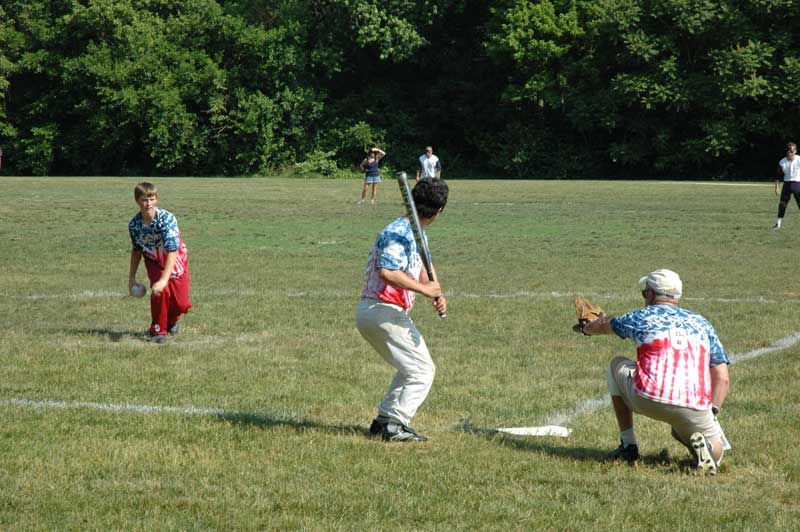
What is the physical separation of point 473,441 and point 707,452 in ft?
4.77

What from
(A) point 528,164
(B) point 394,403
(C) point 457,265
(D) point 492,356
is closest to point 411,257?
(B) point 394,403

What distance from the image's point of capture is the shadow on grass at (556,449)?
241 inches

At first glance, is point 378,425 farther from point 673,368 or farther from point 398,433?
point 673,368

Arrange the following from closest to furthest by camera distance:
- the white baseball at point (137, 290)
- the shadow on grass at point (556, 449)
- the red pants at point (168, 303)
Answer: the shadow on grass at point (556, 449) < the red pants at point (168, 303) < the white baseball at point (137, 290)

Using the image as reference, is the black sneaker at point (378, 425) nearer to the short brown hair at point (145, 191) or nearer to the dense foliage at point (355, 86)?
the short brown hair at point (145, 191)

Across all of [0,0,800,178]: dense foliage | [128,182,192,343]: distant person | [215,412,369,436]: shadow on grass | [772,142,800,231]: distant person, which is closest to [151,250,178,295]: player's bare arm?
[128,182,192,343]: distant person

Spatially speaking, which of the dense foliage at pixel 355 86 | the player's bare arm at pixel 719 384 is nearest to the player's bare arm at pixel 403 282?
the player's bare arm at pixel 719 384

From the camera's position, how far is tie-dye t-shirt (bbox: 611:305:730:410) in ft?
19.0

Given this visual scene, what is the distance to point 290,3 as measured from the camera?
62656mm

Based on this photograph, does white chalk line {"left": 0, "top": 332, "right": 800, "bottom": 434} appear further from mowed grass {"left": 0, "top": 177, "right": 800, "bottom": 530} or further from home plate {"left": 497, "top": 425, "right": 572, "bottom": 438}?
home plate {"left": 497, "top": 425, "right": 572, "bottom": 438}

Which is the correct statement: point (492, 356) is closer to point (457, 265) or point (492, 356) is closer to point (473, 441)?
point (473, 441)

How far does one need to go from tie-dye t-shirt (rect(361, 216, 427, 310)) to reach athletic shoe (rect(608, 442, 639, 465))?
5.17 ft

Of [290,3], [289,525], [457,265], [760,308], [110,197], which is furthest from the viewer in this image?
[290,3]

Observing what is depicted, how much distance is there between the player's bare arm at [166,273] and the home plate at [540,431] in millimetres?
4037
